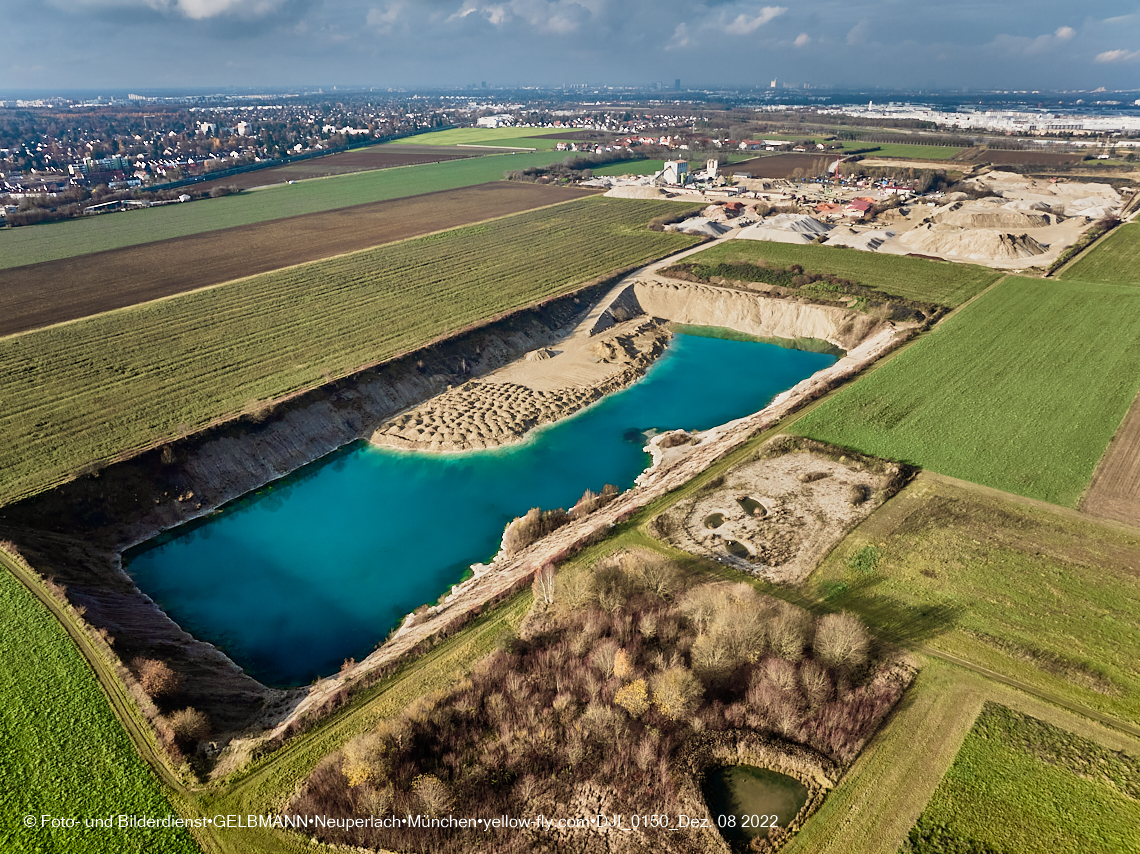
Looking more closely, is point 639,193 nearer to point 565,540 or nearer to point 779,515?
point 779,515

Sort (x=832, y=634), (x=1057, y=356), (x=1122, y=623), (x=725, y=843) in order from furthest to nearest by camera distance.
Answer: (x=1057, y=356) < (x=1122, y=623) < (x=832, y=634) < (x=725, y=843)

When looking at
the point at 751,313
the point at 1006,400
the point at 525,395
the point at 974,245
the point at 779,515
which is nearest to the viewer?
the point at 779,515

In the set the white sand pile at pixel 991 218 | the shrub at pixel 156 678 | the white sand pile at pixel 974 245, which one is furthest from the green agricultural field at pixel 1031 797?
the white sand pile at pixel 991 218

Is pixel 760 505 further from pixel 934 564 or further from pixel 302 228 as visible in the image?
pixel 302 228

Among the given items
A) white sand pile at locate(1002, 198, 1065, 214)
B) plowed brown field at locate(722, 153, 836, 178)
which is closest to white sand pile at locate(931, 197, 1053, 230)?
white sand pile at locate(1002, 198, 1065, 214)

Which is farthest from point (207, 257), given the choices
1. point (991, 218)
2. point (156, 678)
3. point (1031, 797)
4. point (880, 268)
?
point (991, 218)

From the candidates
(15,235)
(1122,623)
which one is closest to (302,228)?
(15,235)
